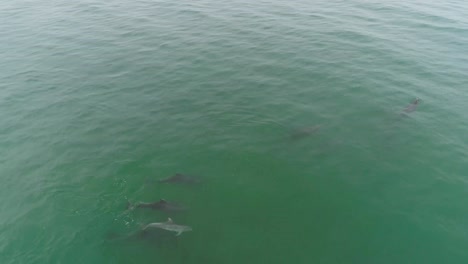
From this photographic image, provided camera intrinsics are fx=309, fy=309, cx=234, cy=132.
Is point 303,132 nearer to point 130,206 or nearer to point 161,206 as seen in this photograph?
point 161,206

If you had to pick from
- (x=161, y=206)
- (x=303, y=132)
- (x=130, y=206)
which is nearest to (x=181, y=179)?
(x=161, y=206)

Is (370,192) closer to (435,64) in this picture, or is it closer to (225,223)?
(225,223)

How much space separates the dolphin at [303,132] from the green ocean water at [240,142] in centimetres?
46

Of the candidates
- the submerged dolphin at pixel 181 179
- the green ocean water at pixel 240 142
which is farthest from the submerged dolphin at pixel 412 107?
the submerged dolphin at pixel 181 179

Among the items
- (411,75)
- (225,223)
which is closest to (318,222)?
(225,223)

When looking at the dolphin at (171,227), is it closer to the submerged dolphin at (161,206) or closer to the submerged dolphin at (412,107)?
the submerged dolphin at (161,206)

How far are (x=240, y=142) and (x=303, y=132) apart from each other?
676 cm

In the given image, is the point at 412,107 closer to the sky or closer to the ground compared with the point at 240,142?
closer to the sky

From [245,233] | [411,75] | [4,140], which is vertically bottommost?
[245,233]

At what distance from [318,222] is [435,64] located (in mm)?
34976

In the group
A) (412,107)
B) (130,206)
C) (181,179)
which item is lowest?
(130,206)

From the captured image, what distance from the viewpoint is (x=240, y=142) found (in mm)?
32125

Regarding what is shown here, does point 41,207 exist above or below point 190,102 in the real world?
below

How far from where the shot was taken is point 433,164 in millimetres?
29359
